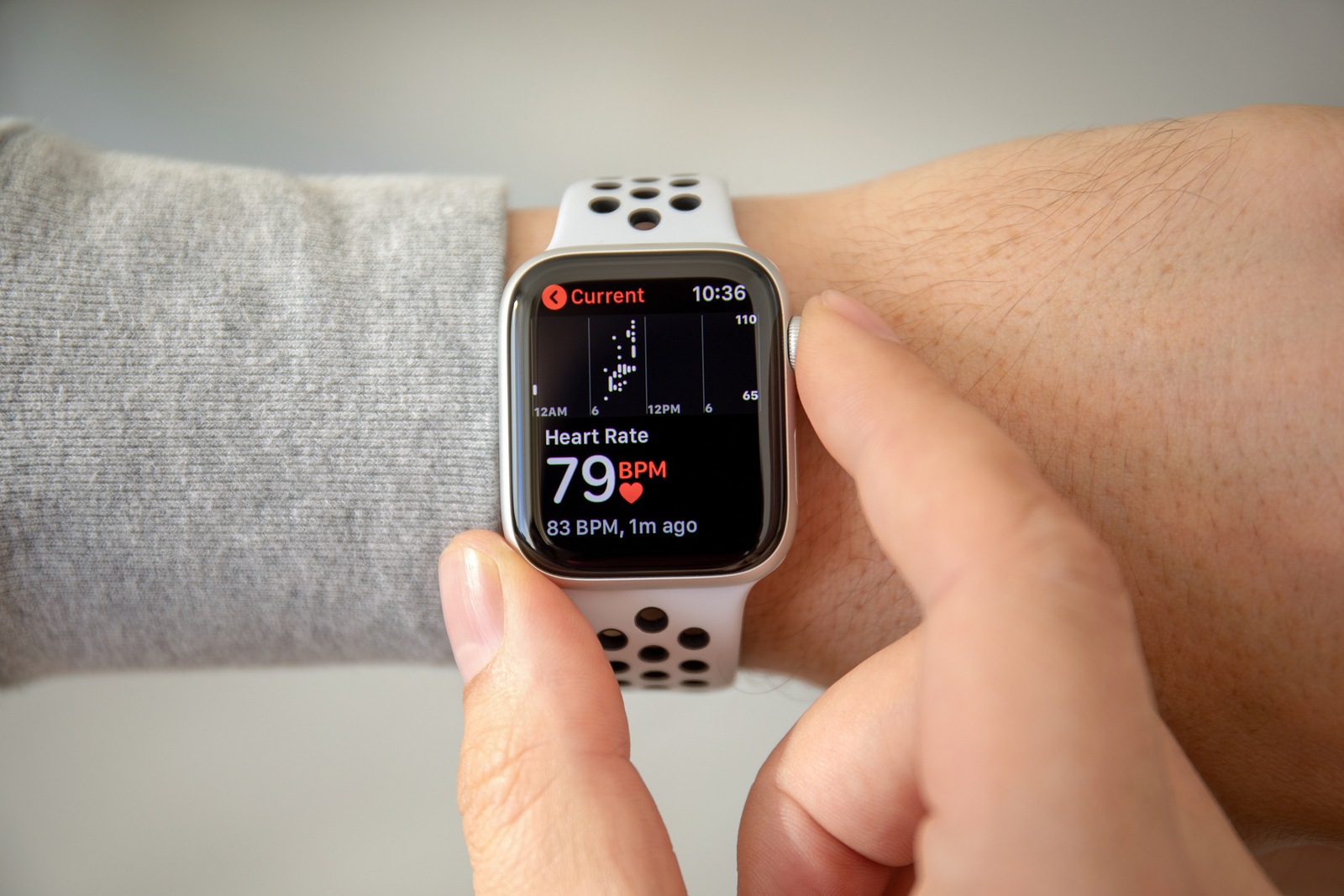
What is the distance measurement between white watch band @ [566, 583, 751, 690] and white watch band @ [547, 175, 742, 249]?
1.10 feet

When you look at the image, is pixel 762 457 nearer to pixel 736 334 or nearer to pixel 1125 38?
pixel 736 334

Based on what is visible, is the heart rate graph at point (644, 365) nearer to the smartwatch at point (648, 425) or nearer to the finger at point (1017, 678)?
the smartwatch at point (648, 425)

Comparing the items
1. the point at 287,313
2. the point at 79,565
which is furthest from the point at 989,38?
the point at 79,565

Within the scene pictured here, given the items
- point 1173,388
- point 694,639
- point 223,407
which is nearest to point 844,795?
point 694,639

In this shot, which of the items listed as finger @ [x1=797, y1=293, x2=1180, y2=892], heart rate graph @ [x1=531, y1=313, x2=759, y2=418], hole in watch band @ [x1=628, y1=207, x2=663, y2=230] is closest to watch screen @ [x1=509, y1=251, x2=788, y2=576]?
heart rate graph @ [x1=531, y1=313, x2=759, y2=418]

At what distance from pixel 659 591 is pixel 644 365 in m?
0.21

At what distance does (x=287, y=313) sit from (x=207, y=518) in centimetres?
21

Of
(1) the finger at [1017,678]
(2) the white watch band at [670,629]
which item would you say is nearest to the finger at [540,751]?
(2) the white watch band at [670,629]

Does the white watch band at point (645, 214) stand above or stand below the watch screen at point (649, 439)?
above

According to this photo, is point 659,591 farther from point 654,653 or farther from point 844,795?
point 844,795

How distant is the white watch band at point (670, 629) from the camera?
0.84 meters

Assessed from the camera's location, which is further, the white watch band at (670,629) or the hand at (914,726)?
the white watch band at (670,629)

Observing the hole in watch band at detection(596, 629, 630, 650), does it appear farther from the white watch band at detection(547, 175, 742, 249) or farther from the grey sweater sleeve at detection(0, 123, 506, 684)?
Result: the white watch band at detection(547, 175, 742, 249)

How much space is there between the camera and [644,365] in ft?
2.64
